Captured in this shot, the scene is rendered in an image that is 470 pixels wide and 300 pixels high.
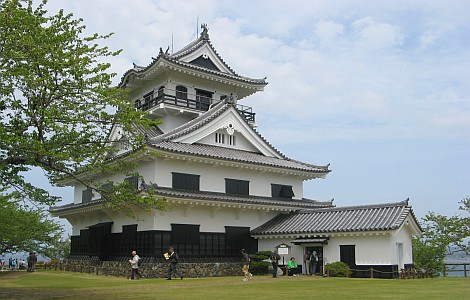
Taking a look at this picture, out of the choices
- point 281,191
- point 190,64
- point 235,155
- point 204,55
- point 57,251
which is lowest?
point 57,251

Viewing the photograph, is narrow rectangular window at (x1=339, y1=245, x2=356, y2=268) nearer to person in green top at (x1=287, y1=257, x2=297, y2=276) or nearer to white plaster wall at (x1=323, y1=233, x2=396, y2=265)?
white plaster wall at (x1=323, y1=233, x2=396, y2=265)

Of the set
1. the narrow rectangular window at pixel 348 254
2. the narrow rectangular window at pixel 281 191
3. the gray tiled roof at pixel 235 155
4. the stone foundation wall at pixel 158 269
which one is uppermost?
the gray tiled roof at pixel 235 155

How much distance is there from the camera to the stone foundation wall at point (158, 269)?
2531 centimetres

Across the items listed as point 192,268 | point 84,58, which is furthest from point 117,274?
point 84,58

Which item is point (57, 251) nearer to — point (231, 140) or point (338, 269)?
point (231, 140)

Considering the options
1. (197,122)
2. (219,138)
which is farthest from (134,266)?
(219,138)

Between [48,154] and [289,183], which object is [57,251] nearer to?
[289,183]

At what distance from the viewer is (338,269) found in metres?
25.5

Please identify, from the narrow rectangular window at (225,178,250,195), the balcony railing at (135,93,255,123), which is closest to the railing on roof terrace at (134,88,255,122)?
the balcony railing at (135,93,255,123)

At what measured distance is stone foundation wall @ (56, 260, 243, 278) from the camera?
25.3 metres

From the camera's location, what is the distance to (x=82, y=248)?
33.9m

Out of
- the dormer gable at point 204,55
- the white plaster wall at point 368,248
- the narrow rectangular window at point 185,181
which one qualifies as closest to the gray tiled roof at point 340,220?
the white plaster wall at point 368,248

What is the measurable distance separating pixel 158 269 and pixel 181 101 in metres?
12.6

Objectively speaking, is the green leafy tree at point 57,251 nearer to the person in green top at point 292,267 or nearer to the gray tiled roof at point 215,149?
the gray tiled roof at point 215,149
